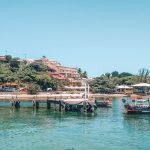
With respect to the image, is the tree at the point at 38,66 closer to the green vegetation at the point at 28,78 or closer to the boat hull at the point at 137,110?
the green vegetation at the point at 28,78

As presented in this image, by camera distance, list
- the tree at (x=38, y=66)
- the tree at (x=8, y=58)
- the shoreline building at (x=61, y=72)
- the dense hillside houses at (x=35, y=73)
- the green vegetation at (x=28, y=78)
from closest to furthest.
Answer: the green vegetation at (x=28, y=78)
the dense hillside houses at (x=35, y=73)
the tree at (x=38, y=66)
the tree at (x=8, y=58)
the shoreline building at (x=61, y=72)

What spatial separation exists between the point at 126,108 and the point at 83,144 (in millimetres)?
34740

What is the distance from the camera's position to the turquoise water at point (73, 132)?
154 feet

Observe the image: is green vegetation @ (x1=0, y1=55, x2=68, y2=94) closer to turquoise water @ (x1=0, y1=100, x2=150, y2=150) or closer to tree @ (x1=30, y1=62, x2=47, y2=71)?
tree @ (x1=30, y1=62, x2=47, y2=71)

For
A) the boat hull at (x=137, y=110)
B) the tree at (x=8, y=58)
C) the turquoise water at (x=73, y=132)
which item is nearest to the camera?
the turquoise water at (x=73, y=132)

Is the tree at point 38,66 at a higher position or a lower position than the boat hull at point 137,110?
higher

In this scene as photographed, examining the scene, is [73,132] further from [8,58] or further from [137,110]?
[8,58]

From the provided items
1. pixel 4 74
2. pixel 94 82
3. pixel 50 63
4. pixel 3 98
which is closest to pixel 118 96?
pixel 94 82

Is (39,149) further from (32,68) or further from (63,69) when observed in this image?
(63,69)

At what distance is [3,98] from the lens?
337 feet

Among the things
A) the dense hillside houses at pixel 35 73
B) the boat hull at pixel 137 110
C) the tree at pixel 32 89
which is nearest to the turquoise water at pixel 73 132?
the boat hull at pixel 137 110

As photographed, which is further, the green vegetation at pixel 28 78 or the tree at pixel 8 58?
the tree at pixel 8 58

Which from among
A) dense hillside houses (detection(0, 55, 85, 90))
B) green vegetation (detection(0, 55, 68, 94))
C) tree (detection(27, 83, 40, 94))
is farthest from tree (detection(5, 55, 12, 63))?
tree (detection(27, 83, 40, 94))

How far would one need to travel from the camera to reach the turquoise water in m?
46.8
